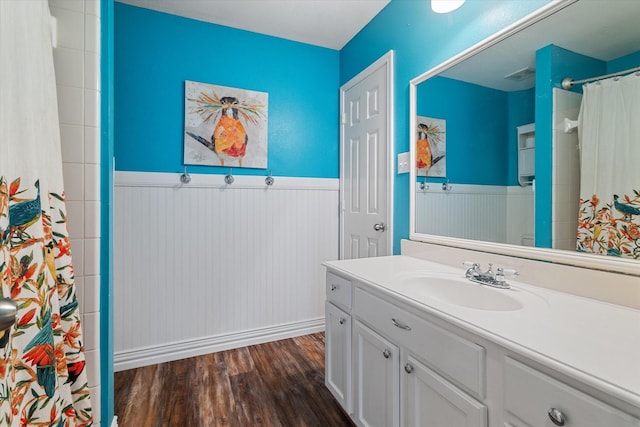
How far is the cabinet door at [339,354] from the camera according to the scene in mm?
1395

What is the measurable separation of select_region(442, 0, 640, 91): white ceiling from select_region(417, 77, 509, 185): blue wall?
0.08 metres

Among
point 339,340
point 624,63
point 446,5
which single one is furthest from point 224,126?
point 624,63

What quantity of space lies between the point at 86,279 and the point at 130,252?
37.4 inches

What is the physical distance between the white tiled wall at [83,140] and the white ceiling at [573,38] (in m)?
1.66

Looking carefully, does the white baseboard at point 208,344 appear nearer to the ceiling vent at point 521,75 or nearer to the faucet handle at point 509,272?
the faucet handle at point 509,272

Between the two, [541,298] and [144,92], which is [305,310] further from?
[144,92]

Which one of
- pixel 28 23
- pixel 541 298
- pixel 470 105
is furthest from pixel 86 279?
pixel 470 105

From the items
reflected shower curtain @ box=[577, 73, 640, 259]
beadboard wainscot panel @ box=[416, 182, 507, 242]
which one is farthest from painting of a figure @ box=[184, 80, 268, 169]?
reflected shower curtain @ box=[577, 73, 640, 259]

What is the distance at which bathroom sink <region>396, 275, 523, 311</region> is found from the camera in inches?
42.8

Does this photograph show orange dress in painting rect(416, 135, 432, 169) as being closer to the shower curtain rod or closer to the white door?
the white door

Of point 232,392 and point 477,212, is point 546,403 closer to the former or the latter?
point 477,212

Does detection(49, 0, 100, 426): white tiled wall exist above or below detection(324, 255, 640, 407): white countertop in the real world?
above

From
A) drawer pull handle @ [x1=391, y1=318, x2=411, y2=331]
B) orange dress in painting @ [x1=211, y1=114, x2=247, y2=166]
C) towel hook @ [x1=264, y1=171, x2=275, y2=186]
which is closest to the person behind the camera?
drawer pull handle @ [x1=391, y1=318, x2=411, y2=331]

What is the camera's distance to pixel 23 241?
61 cm
